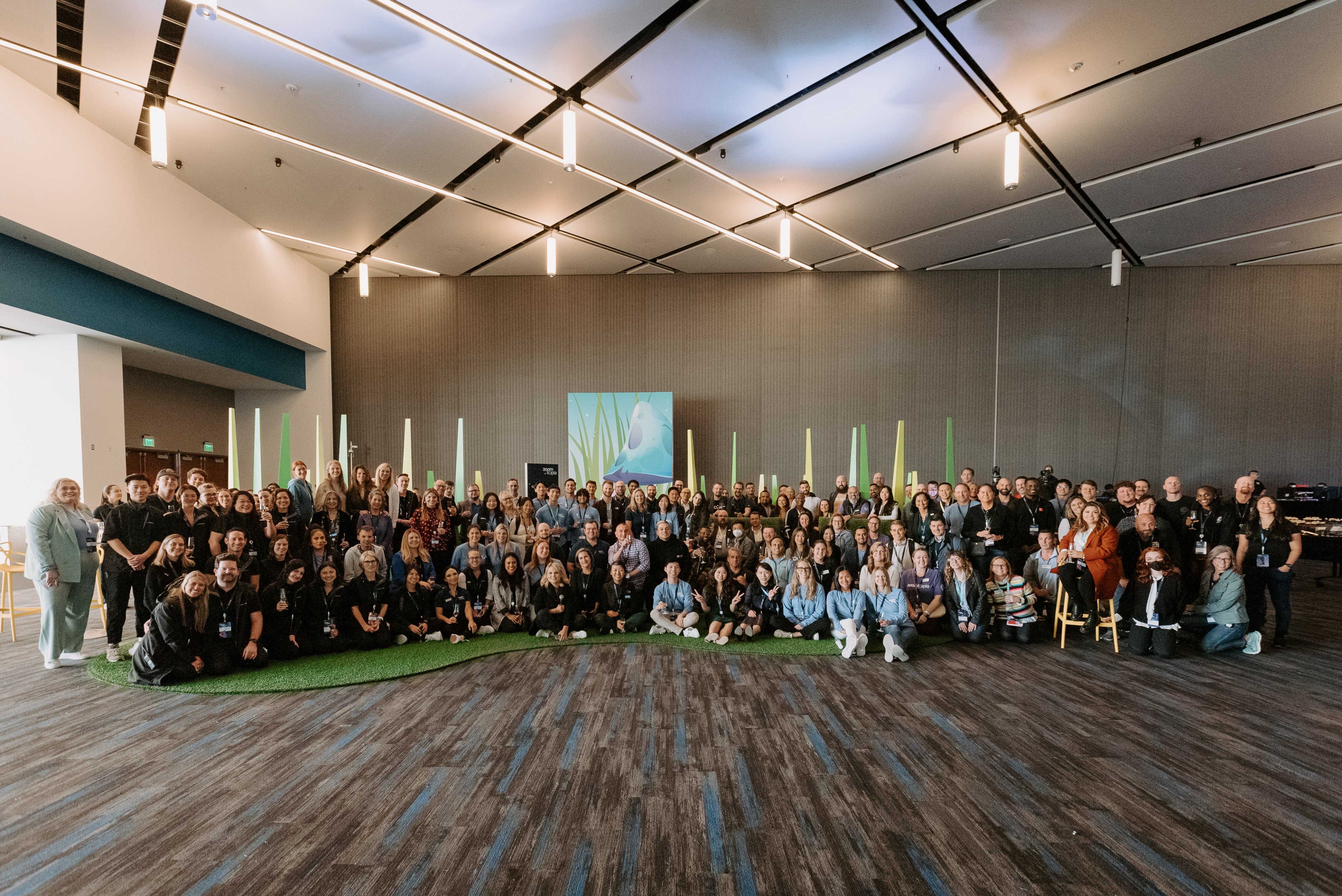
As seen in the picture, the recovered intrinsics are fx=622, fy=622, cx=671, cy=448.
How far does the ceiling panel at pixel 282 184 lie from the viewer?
271 inches

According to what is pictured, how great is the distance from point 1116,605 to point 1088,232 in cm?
673

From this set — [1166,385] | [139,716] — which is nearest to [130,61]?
[139,716]

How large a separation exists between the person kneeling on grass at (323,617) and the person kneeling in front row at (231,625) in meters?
0.30

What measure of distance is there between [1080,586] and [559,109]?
22.5ft

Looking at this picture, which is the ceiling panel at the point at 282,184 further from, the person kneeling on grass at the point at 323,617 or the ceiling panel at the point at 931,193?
the ceiling panel at the point at 931,193

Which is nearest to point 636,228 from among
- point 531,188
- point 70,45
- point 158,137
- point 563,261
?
point 531,188

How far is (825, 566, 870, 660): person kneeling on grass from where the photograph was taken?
551cm

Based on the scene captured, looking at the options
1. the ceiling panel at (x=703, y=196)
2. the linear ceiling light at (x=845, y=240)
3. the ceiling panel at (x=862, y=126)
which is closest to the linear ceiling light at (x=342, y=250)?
the ceiling panel at (x=703, y=196)

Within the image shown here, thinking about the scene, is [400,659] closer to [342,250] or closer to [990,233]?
[342,250]

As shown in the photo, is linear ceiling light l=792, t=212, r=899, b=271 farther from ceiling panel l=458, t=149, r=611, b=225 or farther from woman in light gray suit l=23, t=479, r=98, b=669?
woman in light gray suit l=23, t=479, r=98, b=669

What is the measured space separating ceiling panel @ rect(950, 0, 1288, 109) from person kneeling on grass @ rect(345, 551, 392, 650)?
22.3 ft

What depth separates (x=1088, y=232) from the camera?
9.66 metres

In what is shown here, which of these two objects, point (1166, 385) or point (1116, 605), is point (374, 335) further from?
point (1166, 385)

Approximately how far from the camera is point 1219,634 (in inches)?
207
